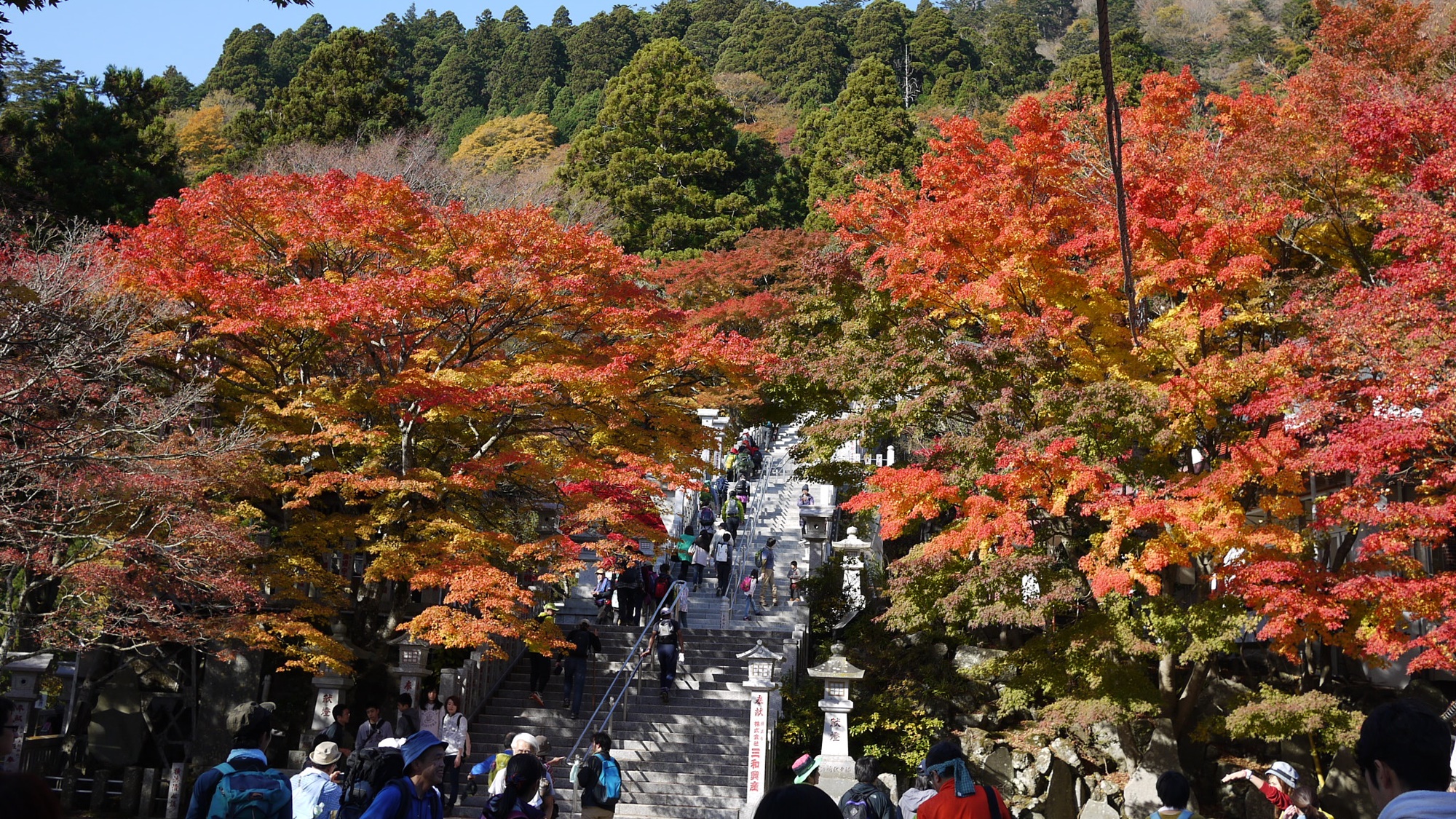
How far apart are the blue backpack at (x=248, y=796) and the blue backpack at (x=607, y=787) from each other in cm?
353

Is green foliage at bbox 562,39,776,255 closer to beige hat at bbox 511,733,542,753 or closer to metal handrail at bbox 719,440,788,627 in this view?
metal handrail at bbox 719,440,788,627

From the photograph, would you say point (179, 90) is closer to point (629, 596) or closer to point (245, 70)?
point (245, 70)

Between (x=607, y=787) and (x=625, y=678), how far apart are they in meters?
8.85

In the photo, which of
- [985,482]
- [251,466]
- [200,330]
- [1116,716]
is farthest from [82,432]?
[1116,716]

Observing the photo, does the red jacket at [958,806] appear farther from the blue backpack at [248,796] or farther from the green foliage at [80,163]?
the green foliage at [80,163]

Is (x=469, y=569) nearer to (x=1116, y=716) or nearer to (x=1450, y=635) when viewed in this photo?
(x=1116, y=716)

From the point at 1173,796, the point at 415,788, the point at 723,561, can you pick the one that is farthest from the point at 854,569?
the point at 415,788

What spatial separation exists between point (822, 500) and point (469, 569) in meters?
11.6

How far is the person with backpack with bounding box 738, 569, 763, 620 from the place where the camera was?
64.1 ft

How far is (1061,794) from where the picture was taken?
15562 millimetres

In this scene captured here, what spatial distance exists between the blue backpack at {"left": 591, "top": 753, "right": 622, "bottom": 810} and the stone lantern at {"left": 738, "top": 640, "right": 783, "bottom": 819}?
5.12 metres

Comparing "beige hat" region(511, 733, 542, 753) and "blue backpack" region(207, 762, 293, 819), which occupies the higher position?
"beige hat" region(511, 733, 542, 753)

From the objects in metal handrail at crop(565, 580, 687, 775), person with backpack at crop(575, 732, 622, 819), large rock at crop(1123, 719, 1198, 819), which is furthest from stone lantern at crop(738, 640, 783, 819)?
person with backpack at crop(575, 732, 622, 819)

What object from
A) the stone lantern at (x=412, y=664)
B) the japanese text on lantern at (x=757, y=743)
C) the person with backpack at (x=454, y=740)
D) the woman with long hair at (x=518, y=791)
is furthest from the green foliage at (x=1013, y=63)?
the woman with long hair at (x=518, y=791)
